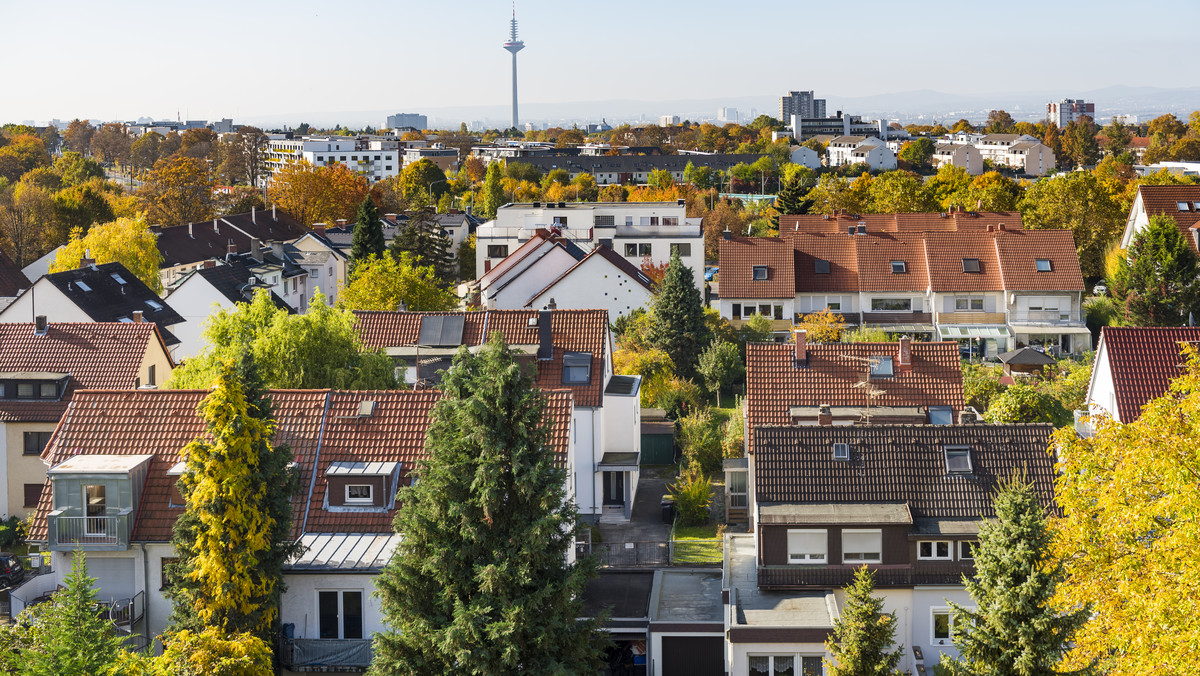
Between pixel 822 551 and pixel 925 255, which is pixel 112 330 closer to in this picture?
pixel 822 551

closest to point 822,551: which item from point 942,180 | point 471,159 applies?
point 942,180

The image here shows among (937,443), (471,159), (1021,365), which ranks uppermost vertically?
(471,159)

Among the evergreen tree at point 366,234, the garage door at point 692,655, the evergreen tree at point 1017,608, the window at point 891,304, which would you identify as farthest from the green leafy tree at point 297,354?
the evergreen tree at point 366,234

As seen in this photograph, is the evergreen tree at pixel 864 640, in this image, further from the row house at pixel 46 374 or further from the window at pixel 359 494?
the row house at pixel 46 374

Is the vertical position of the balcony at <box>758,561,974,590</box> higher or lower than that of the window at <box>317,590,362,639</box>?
higher

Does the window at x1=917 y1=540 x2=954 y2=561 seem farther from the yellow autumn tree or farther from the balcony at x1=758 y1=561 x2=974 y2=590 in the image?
the yellow autumn tree

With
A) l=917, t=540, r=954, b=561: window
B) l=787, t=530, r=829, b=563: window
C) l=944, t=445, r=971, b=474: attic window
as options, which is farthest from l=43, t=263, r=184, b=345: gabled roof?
l=917, t=540, r=954, b=561: window
